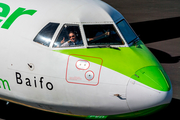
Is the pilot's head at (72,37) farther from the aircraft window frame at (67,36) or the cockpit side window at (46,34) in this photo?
the cockpit side window at (46,34)

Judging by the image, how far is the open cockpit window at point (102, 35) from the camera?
22.3ft

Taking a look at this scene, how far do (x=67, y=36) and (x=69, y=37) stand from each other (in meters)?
0.06

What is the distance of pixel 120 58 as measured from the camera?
6.48 metres

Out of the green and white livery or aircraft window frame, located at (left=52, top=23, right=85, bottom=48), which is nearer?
the green and white livery

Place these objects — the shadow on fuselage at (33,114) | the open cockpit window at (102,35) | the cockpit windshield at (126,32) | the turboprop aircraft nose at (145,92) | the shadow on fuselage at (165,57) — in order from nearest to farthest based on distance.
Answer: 1. the turboprop aircraft nose at (145,92)
2. the open cockpit window at (102,35)
3. the cockpit windshield at (126,32)
4. the shadow on fuselage at (33,114)
5. the shadow on fuselage at (165,57)

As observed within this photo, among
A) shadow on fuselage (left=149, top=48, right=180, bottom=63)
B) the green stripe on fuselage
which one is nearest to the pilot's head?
the green stripe on fuselage

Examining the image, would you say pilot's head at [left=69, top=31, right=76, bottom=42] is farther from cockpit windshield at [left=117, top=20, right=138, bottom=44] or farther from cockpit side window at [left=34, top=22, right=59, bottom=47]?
cockpit windshield at [left=117, top=20, right=138, bottom=44]

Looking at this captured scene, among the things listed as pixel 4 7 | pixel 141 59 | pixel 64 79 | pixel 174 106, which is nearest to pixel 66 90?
pixel 64 79

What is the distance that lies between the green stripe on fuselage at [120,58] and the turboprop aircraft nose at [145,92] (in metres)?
0.10

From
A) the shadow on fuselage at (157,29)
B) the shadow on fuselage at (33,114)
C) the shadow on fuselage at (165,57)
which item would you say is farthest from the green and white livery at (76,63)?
the shadow on fuselage at (157,29)

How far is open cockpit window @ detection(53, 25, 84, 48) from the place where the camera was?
21.9 feet

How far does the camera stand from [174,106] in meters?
9.02

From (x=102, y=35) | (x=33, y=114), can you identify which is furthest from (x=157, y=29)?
(x=33, y=114)

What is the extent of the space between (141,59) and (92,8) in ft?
6.09
